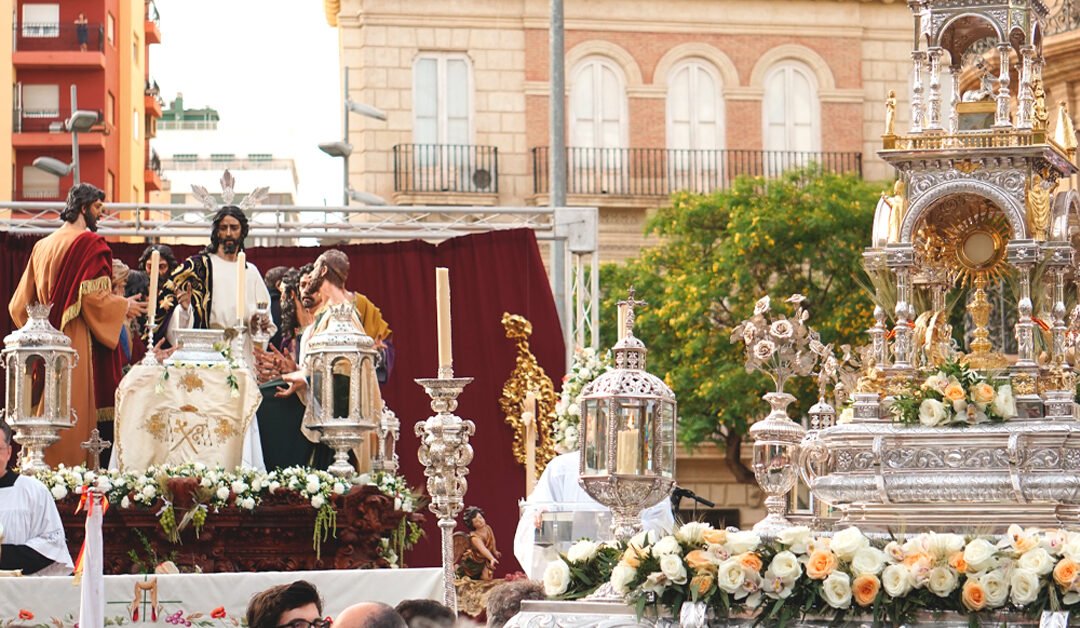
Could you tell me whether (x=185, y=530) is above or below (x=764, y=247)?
below

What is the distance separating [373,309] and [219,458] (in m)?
4.77

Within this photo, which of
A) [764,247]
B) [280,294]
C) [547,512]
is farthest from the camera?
[764,247]

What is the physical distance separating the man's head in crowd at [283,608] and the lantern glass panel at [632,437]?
2221mm

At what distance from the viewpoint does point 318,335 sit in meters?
12.8

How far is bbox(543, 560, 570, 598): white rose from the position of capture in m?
7.82

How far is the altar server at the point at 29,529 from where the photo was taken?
34.3 ft

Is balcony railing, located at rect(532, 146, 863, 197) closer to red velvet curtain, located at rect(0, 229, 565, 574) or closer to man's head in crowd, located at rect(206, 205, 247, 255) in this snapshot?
red velvet curtain, located at rect(0, 229, 565, 574)

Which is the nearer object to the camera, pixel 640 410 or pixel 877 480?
pixel 640 410

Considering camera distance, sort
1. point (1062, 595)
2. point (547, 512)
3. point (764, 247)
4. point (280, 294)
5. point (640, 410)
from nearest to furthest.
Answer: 1. point (1062, 595)
2. point (640, 410)
3. point (547, 512)
4. point (280, 294)
5. point (764, 247)

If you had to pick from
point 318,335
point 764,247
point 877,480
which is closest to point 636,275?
point 764,247

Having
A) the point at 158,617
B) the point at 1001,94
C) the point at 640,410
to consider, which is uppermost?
the point at 1001,94

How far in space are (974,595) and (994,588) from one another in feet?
0.25

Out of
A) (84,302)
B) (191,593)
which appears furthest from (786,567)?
(84,302)

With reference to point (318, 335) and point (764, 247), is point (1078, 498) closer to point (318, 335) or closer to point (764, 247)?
point (318, 335)
